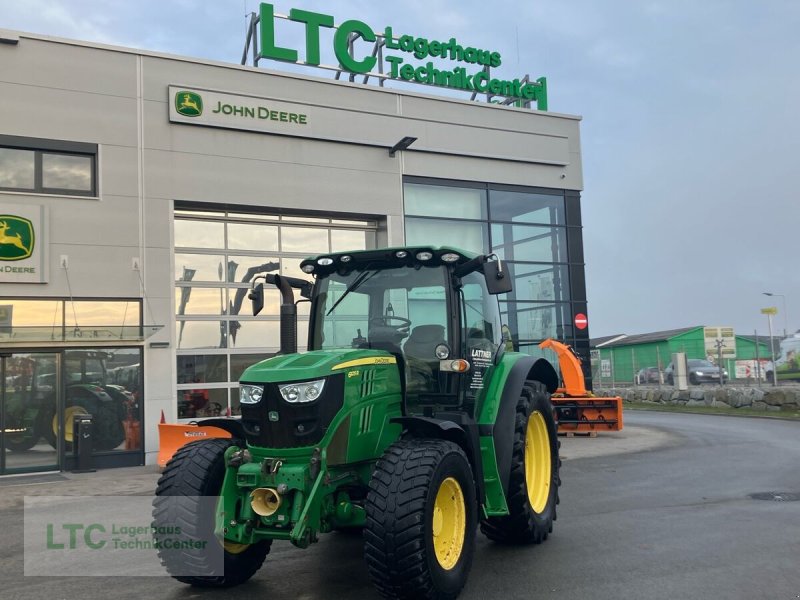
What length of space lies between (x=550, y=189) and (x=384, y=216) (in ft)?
15.7

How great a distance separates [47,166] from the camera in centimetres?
1359

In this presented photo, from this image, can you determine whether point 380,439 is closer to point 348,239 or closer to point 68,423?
point 68,423

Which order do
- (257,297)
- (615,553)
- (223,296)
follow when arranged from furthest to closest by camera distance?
(223,296) < (257,297) < (615,553)

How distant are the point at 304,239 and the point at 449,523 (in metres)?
11.7

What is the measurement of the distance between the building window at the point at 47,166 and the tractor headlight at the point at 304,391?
10.5 m

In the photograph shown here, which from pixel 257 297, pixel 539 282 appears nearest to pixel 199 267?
pixel 539 282

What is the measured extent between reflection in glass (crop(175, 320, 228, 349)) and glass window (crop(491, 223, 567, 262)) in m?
6.94

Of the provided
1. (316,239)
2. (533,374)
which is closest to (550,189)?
(316,239)

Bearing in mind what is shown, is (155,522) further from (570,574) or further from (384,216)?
(384,216)

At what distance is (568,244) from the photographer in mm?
19234

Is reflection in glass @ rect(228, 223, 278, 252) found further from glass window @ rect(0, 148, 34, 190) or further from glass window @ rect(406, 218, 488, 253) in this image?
glass window @ rect(0, 148, 34, 190)

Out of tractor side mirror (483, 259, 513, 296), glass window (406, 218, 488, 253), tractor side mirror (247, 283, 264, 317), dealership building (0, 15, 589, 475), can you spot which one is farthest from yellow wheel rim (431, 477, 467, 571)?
glass window (406, 218, 488, 253)

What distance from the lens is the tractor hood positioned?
5.07m

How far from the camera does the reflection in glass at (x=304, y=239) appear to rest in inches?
634
